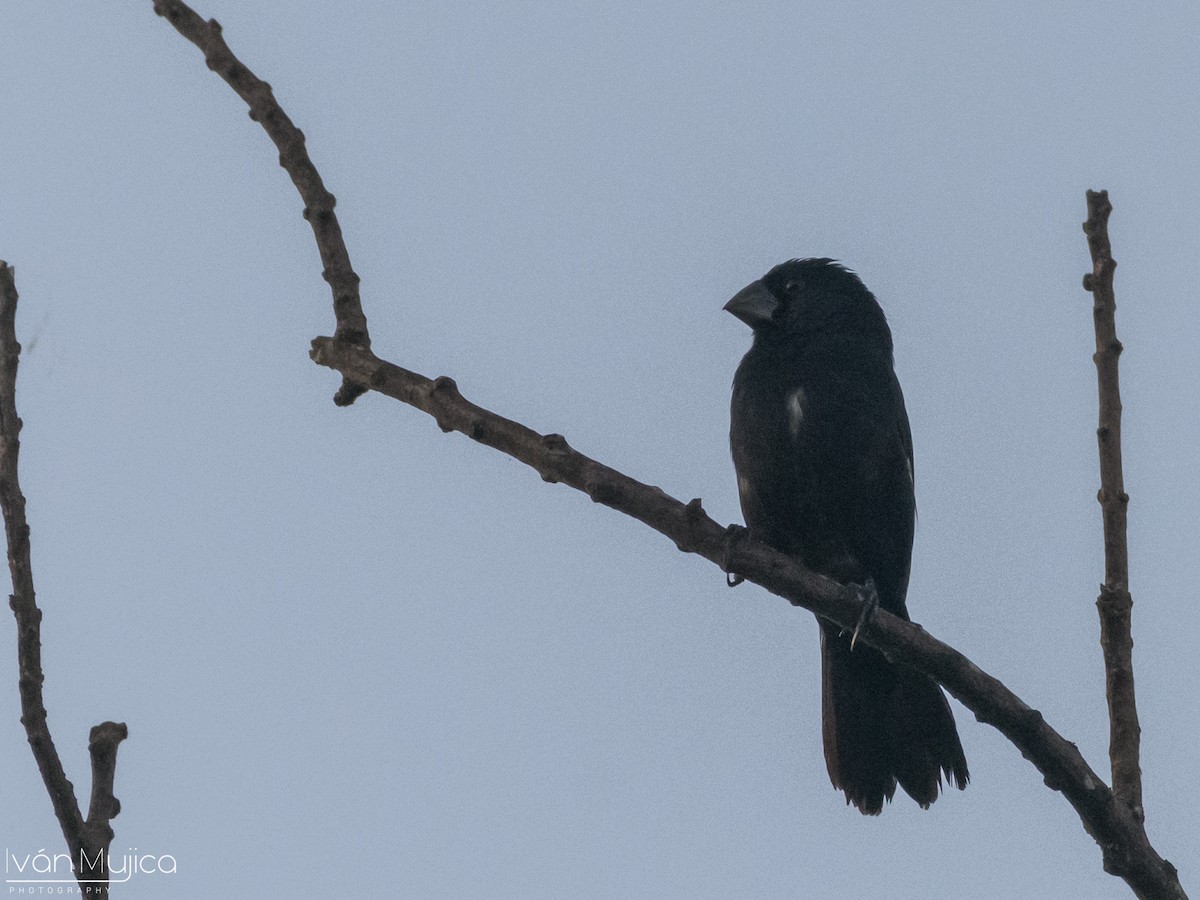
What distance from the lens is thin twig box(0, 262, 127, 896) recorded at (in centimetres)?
193

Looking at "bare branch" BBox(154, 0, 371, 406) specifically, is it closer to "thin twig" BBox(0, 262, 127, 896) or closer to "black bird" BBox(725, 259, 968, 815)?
"thin twig" BBox(0, 262, 127, 896)

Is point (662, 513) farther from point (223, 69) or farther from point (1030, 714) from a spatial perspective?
point (223, 69)

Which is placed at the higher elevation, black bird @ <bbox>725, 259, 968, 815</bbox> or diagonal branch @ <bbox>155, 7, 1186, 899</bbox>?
black bird @ <bbox>725, 259, 968, 815</bbox>

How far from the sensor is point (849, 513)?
17.3ft

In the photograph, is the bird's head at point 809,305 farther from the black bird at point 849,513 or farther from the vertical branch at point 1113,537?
the vertical branch at point 1113,537

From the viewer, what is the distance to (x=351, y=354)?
3.04 metres

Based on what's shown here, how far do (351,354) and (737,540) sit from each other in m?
0.94

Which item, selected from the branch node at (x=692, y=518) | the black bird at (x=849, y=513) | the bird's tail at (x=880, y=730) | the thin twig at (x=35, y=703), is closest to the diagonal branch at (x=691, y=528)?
the branch node at (x=692, y=518)

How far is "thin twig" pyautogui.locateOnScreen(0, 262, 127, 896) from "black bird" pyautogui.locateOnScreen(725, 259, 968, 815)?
11.3ft

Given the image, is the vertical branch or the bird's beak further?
the bird's beak

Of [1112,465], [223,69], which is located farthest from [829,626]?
[223,69]

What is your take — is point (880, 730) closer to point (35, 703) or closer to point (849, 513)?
point (849, 513)

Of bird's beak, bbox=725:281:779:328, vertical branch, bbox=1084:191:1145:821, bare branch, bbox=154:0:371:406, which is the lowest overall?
vertical branch, bbox=1084:191:1145:821

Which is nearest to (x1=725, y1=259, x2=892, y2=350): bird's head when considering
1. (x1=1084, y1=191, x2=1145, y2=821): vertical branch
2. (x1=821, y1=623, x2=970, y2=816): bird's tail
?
(x1=821, y1=623, x2=970, y2=816): bird's tail
